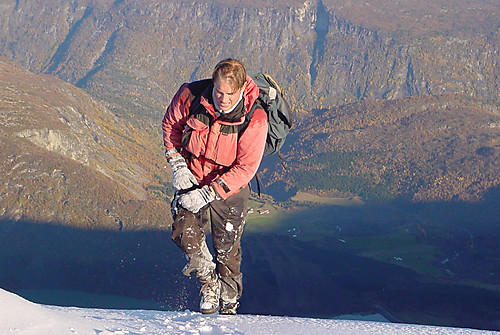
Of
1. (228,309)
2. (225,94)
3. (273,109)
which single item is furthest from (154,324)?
(273,109)

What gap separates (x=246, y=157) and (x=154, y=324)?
3.06 metres

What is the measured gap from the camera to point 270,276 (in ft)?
364

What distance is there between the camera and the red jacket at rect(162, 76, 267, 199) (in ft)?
26.6

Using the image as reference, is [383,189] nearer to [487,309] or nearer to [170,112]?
[487,309]

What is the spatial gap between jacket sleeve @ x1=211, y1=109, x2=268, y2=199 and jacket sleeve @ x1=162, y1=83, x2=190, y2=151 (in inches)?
41.4

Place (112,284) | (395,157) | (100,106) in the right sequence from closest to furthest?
(112,284), (395,157), (100,106)

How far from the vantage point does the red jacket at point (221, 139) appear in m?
8.09

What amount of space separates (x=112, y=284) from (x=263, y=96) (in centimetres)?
10672

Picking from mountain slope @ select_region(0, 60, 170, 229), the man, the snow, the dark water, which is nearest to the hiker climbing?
the man

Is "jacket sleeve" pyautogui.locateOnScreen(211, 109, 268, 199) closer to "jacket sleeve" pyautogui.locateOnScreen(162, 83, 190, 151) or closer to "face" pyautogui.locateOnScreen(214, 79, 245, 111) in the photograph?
"face" pyautogui.locateOnScreen(214, 79, 245, 111)

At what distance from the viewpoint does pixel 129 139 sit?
18788cm

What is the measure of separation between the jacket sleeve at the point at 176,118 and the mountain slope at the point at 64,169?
11842cm

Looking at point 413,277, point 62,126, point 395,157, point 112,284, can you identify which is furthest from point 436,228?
point 62,126

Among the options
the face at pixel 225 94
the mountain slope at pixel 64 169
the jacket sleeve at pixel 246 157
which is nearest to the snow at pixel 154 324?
the jacket sleeve at pixel 246 157
